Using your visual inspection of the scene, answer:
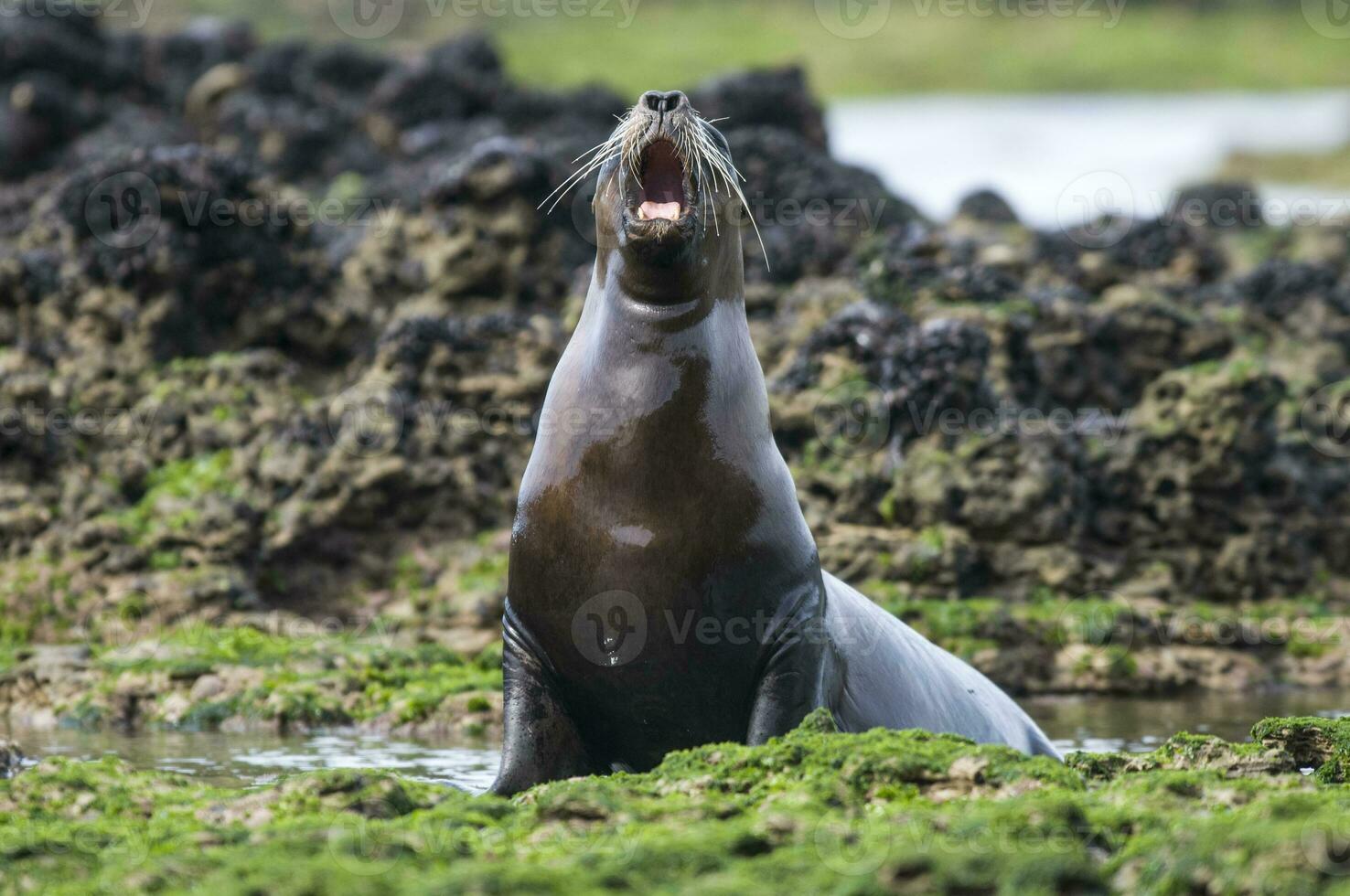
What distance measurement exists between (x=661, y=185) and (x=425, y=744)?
130 inches

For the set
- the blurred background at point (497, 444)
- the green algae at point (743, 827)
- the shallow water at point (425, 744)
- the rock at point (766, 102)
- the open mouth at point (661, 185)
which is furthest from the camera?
the rock at point (766, 102)

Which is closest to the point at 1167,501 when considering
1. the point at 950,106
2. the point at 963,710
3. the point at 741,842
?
the point at 963,710

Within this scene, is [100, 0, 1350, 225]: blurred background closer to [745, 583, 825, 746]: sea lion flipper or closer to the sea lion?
the sea lion

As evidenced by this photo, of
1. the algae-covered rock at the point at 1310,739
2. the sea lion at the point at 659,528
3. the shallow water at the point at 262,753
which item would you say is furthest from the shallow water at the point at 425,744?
the algae-covered rock at the point at 1310,739

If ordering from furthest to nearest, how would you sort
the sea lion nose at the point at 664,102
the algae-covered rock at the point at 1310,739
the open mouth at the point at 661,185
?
the open mouth at the point at 661,185 → the sea lion nose at the point at 664,102 → the algae-covered rock at the point at 1310,739

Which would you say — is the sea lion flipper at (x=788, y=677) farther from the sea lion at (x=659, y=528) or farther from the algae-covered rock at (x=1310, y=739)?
the algae-covered rock at (x=1310, y=739)

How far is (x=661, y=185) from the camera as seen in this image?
6332mm

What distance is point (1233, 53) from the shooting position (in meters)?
64.9

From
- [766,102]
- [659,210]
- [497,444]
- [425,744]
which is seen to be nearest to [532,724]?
[659,210]

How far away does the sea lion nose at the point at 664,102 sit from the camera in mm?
6117

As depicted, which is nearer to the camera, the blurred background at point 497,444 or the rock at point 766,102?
the blurred background at point 497,444

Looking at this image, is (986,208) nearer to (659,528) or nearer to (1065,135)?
(659,528)

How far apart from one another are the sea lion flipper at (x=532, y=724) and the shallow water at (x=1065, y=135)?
3609 cm

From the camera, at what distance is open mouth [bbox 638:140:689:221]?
6.23 metres
